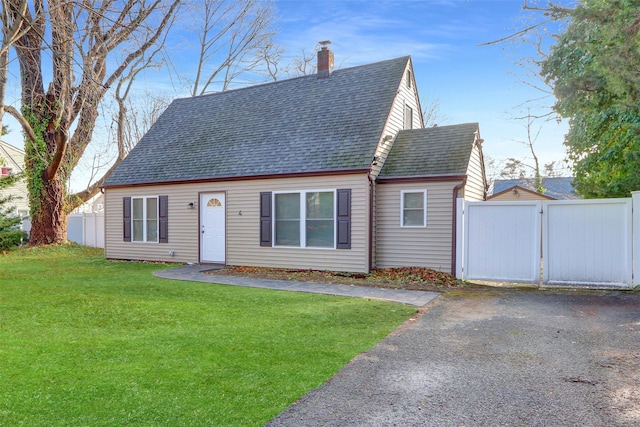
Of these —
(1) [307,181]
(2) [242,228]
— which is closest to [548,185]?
(1) [307,181]

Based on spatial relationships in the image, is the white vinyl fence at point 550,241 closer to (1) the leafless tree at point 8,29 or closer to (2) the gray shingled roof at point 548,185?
(1) the leafless tree at point 8,29

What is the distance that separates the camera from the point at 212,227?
→ 40.3ft

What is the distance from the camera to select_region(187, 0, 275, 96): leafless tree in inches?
851

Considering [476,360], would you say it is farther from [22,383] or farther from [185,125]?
[185,125]

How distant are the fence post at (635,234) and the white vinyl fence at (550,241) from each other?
2 centimetres

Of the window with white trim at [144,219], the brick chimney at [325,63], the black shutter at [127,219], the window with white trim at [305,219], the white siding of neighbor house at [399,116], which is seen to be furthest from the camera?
the black shutter at [127,219]

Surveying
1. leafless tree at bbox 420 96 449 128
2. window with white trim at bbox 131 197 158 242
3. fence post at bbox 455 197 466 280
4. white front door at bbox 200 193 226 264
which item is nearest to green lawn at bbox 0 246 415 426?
fence post at bbox 455 197 466 280

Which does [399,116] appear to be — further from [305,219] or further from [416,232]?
[305,219]

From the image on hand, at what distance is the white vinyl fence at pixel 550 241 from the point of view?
26.1 ft

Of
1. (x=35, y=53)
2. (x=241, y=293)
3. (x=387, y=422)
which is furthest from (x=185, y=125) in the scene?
(x=387, y=422)

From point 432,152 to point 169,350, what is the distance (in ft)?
27.3

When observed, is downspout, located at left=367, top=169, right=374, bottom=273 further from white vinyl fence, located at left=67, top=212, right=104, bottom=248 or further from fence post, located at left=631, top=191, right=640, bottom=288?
white vinyl fence, located at left=67, top=212, right=104, bottom=248

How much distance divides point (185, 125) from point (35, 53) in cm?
656

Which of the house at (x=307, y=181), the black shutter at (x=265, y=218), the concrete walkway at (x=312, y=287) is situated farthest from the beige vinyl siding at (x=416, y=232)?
the black shutter at (x=265, y=218)
